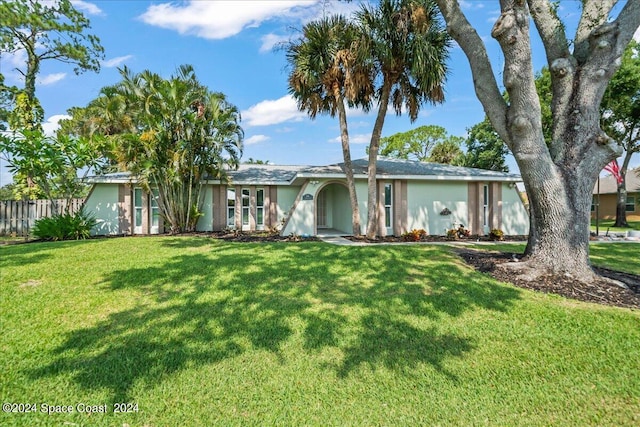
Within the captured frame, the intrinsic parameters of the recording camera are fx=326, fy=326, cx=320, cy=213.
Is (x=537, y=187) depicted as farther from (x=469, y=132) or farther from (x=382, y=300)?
(x=469, y=132)

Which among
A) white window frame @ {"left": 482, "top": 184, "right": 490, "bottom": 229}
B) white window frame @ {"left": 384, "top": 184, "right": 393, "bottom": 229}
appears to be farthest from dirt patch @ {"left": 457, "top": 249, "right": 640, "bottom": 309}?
white window frame @ {"left": 482, "top": 184, "right": 490, "bottom": 229}

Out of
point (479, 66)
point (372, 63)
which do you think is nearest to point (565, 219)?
point (479, 66)

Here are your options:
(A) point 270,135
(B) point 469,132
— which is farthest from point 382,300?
(B) point 469,132

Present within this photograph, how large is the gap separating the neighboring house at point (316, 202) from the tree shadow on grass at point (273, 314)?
653cm

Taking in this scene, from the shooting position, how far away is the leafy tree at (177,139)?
1269 cm

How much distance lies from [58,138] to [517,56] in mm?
15030

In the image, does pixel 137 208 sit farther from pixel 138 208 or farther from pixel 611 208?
pixel 611 208

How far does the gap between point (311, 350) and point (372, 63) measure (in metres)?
10.7

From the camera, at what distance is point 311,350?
3.83 metres

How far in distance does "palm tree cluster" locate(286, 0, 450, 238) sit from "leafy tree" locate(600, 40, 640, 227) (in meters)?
13.1

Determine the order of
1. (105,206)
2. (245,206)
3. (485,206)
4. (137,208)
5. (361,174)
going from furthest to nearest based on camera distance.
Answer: (245,206) < (485,206) < (137,208) < (105,206) < (361,174)

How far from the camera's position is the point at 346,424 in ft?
8.82

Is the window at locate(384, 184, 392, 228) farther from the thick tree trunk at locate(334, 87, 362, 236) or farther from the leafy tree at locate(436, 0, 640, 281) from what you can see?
the leafy tree at locate(436, 0, 640, 281)

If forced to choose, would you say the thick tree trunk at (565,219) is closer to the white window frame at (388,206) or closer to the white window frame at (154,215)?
the white window frame at (388,206)
